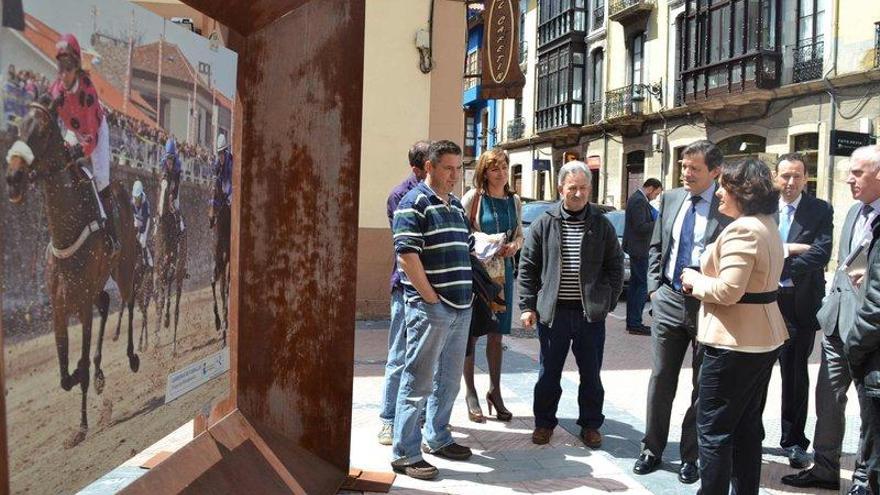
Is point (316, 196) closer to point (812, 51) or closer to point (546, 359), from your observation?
point (546, 359)

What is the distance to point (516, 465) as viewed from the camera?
4.38 metres

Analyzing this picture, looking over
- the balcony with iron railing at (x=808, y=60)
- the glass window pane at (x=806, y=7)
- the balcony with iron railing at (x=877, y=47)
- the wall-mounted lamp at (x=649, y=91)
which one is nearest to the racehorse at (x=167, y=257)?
the balcony with iron railing at (x=877, y=47)

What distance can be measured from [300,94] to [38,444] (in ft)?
6.29

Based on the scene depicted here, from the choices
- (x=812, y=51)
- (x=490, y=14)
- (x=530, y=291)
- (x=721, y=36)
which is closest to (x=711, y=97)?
(x=721, y=36)

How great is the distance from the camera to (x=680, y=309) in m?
4.18

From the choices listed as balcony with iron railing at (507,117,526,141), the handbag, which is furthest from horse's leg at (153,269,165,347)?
balcony with iron railing at (507,117,526,141)

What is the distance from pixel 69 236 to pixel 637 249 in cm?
815

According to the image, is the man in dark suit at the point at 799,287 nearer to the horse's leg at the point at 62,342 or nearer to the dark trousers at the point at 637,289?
the horse's leg at the point at 62,342

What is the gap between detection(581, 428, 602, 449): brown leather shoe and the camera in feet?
15.5

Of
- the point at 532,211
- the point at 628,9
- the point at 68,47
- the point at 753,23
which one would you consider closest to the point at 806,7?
the point at 753,23

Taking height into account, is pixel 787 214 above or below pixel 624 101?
below

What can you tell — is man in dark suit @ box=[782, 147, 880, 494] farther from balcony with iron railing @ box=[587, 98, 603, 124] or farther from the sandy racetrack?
balcony with iron railing @ box=[587, 98, 603, 124]

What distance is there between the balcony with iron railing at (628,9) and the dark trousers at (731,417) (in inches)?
1002

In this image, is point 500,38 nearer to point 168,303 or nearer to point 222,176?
point 222,176
